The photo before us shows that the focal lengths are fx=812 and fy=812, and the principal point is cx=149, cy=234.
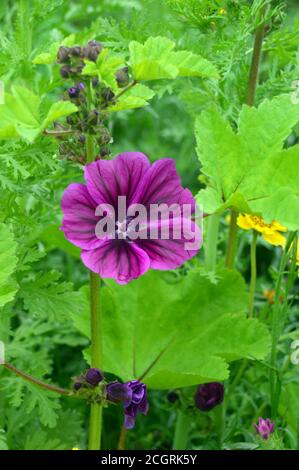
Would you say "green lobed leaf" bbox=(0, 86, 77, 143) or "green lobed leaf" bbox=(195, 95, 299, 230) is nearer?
"green lobed leaf" bbox=(0, 86, 77, 143)

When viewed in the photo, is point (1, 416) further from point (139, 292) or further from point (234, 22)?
point (234, 22)

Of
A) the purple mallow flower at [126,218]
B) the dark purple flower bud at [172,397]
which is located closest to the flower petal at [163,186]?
the purple mallow flower at [126,218]

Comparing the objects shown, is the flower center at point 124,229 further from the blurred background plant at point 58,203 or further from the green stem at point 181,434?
the green stem at point 181,434

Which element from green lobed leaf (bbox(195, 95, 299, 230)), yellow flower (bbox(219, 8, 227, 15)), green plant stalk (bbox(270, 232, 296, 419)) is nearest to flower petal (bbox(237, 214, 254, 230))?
green plant stalk (bbox(270, 232, 296, 419))

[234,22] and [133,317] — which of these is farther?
[133,317]

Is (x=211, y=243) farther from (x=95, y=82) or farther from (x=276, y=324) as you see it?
(x=95, y=82)

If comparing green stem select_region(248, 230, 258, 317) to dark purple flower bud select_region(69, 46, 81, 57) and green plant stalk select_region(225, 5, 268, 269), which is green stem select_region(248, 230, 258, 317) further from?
dark purple flower bud select_region(69, 46, 81, 57)
